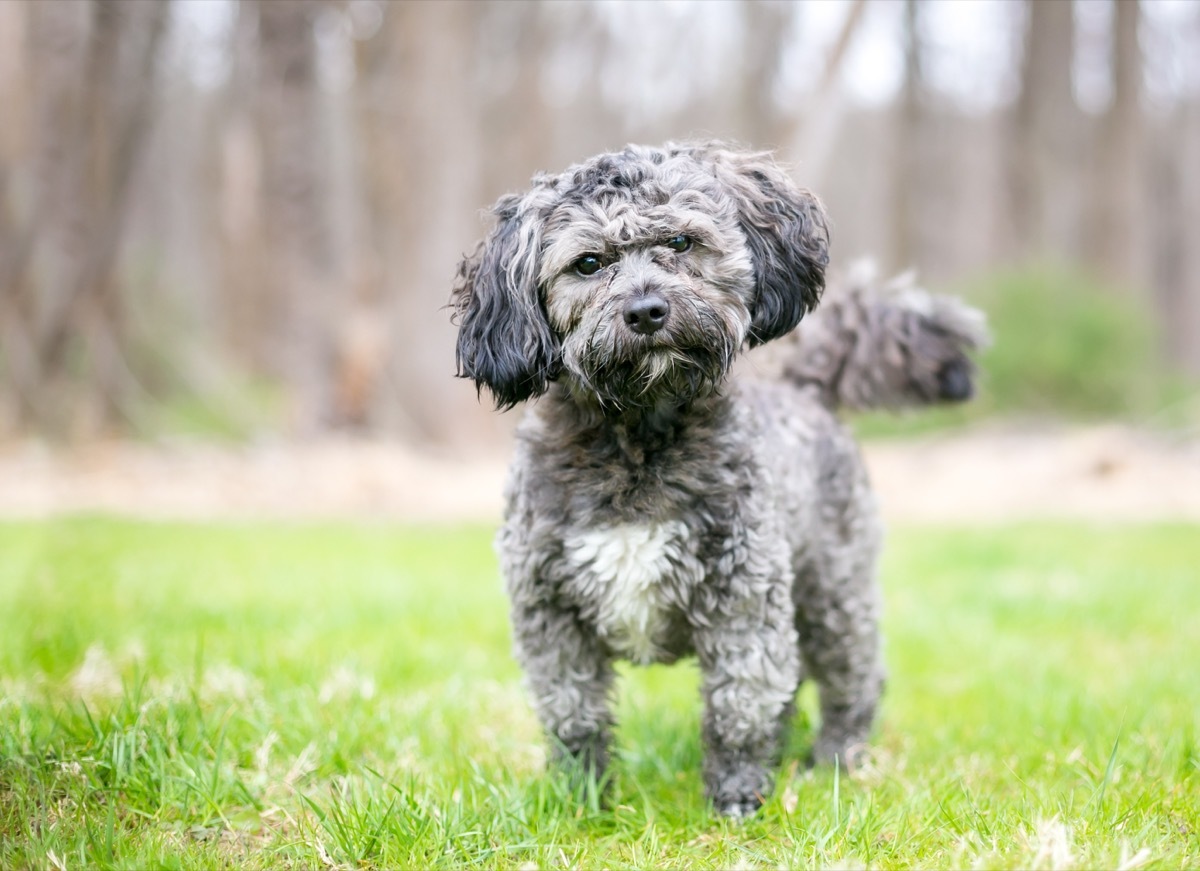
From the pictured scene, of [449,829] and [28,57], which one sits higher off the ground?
[28,57]

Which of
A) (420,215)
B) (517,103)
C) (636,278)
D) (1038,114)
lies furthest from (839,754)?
(517,103)

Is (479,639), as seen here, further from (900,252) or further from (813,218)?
(900,252)

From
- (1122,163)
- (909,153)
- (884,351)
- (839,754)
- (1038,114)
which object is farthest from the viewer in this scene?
(909,153)

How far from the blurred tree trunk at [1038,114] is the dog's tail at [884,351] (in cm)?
1378

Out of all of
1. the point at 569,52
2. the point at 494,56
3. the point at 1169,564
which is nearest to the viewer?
the point at 1169,564

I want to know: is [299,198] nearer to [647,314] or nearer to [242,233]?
[647,314]

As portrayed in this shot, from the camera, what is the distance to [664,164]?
354 cm

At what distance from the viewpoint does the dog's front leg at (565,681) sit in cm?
351

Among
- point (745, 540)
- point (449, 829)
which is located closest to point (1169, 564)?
point (745, 540)

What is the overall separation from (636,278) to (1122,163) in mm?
17975

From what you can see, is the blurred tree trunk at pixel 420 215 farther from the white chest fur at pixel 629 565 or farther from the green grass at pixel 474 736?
the white chest fur at pixel 629 565

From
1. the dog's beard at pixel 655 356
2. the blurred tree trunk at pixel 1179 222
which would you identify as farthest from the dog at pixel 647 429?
the blurred tree trunk at pixel 1179 222

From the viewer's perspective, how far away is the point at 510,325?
11.4ft

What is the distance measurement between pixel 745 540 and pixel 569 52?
31297 mm
